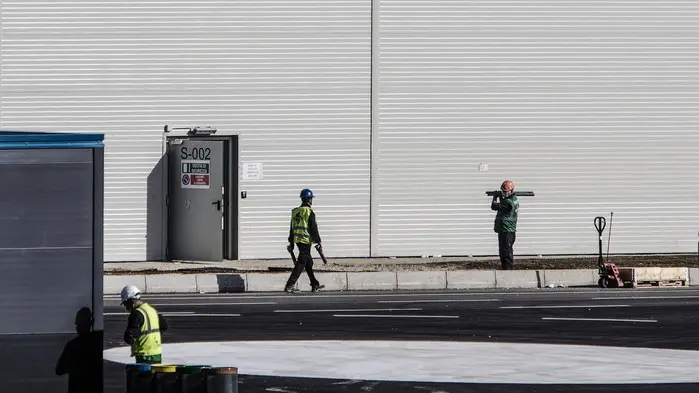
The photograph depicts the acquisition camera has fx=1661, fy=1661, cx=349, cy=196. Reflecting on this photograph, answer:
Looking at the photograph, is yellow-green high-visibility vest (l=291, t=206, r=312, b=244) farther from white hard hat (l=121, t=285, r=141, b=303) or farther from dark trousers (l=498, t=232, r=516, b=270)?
white hard hat (l=121, t=285, r=141, b=303)

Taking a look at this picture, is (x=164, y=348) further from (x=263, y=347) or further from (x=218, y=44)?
(x=218, y=44)

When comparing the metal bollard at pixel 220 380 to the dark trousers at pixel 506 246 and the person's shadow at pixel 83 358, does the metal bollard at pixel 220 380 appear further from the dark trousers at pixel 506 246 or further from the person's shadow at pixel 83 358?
the dark trousers at pixel 506 246

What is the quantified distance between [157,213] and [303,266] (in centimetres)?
675

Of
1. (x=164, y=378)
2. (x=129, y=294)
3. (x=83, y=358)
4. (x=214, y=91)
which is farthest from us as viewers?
(x=214, y=91)

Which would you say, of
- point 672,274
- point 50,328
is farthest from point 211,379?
point 672,274

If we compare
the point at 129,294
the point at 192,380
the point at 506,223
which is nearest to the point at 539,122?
the point at 506,223

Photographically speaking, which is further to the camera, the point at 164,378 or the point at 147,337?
the point at 147,337

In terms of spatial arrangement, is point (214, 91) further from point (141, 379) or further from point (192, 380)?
point (192, 380)

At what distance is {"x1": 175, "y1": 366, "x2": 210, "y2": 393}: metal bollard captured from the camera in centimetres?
1155

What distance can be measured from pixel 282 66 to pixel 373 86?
1.91 meters

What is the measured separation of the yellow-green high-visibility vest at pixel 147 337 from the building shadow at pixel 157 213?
63.0 feet

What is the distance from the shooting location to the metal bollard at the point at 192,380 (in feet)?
37.9

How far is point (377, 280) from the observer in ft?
96.1

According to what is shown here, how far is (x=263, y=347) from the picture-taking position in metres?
20.1
